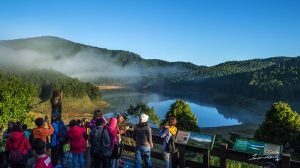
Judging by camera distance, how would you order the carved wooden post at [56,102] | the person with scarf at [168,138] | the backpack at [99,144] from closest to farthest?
1. the backpack at [99,144]
2. the person with scarf at [168,138]
3. the carved wooden post at [56,102]

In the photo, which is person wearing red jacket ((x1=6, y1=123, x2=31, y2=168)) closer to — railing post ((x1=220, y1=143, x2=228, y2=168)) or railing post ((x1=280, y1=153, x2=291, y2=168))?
railing post ((x1=220, y1=143, x2=228, y2=168))

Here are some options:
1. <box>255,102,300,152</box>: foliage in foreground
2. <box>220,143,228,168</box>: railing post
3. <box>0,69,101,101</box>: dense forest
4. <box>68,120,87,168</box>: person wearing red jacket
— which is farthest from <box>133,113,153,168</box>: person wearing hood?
<box>0,69,101,101</box>: dense forest

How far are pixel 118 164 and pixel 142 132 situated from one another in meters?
1.59

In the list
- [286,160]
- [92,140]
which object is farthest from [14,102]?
[286,160]

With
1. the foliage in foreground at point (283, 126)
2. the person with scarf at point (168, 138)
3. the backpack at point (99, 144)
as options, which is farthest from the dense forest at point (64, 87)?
the person with scarf at point (168, 138)

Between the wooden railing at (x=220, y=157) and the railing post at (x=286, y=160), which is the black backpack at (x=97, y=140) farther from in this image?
the railing post at (x=286, y=160)

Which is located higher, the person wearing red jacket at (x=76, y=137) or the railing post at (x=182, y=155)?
the person wearing red jacket at (x=76, y=137)

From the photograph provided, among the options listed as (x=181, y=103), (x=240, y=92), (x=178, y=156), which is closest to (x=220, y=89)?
(x=240, y=92)

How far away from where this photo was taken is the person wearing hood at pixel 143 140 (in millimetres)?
10320

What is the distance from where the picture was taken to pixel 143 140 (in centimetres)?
1047

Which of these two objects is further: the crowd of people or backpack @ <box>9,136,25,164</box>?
the crowd of people

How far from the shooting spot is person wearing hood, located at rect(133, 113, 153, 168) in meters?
10.3

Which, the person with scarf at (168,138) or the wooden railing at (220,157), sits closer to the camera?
the wooden railing at (220,157)

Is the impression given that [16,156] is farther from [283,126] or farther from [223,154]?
[283,126]
